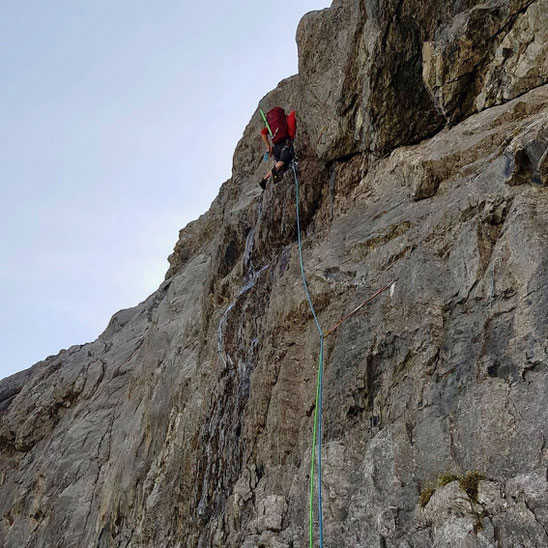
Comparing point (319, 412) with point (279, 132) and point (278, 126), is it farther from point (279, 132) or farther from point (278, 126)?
point (278, 126)

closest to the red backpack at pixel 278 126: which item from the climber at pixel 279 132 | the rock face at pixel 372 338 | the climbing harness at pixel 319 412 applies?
the climber at pixel 279 132

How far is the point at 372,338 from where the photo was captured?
7.86 m

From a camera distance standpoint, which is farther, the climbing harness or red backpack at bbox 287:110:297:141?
red backpack at bbox 287:110:297:141

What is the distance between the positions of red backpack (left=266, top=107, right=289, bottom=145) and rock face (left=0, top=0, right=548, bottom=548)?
0.46 meters

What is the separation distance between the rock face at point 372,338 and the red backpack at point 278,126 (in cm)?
46

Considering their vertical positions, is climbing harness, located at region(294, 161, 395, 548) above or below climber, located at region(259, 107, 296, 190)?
below

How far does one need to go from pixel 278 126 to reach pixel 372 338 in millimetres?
7233

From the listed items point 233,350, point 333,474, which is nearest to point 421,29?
point 233,350

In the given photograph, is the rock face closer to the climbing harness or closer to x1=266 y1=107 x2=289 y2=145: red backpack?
the climbing harness

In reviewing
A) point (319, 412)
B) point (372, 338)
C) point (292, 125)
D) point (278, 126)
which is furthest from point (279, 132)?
point (319, 412)

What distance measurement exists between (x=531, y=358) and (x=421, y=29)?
7360 millimetres

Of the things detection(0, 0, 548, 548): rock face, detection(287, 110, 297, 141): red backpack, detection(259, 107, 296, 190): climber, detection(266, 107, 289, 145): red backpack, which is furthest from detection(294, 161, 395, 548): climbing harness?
detection(287, 110, 297, 141): red backpack

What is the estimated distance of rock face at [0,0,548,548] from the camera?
5.96m

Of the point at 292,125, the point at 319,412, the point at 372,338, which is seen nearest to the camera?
the point at 319,412
